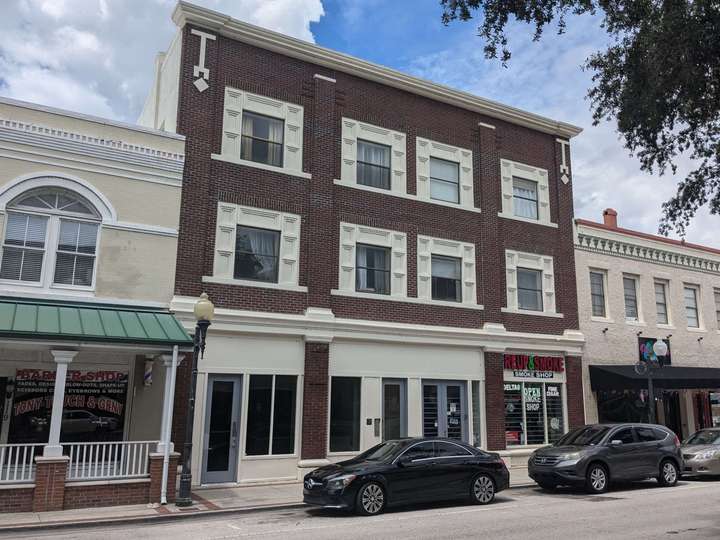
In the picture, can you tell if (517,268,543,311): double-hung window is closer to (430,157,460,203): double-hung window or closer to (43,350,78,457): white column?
(430,157,460,203): double-hung window

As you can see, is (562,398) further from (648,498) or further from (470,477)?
(470,477)

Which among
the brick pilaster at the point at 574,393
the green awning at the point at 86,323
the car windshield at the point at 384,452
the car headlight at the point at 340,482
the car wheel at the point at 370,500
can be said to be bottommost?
the car wheel at the point at 370,500

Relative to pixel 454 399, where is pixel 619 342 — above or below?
above

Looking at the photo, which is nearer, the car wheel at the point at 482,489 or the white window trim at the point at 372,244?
the car wheel at the point at 482,489

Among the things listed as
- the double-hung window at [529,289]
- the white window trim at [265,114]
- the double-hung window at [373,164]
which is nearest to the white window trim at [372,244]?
the double-hung window at [373,164]

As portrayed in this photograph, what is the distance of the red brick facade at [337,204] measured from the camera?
16.5 meters

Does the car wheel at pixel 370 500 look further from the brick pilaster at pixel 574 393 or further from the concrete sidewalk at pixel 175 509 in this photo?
the brick pilaster at pixel 574 393

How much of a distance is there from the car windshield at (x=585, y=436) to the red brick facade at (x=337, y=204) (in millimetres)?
3734

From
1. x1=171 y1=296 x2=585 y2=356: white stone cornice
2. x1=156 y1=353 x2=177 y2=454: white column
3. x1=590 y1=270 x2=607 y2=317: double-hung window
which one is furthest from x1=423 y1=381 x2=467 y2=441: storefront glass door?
x1=156 y1=353 x2=177 y2=454: white column

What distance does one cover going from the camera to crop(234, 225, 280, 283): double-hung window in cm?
1678

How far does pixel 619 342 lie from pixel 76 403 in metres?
18.3

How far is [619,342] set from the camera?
23.2 metres

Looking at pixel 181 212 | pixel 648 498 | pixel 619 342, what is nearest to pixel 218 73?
pixel 181 212

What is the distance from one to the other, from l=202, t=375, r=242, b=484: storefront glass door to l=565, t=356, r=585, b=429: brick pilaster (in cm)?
1156
